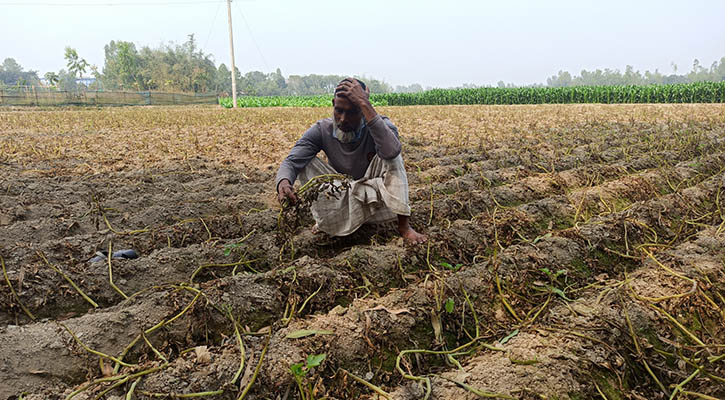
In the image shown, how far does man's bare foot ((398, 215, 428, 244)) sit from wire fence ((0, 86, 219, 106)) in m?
32.2

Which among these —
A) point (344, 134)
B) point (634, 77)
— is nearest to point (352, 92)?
point (344, 134)

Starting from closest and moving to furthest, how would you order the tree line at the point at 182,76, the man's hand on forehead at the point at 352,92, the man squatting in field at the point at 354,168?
the man's hand on forehead at the point at 352,92
the man squatting in field at the point at 354,168
the tree line at the point at 182,76

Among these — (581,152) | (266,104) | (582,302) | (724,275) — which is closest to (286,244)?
(582,302)

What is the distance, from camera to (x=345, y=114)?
2.95m

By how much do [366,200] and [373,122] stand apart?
0.59 metres

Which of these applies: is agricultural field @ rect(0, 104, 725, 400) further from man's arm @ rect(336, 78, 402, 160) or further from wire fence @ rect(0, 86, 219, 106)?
wire fence @ rect(0, 86, 219, 106)

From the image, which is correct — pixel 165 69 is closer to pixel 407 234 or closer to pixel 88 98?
pixel 88 98

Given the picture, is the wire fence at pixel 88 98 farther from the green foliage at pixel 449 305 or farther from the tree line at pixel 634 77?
the tree line at pixel 634 77

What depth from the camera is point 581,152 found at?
680 cm

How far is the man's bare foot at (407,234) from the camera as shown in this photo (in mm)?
3160

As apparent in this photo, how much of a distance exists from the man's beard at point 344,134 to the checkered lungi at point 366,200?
21cm

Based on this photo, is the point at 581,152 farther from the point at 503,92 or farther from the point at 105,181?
the point at 503,92

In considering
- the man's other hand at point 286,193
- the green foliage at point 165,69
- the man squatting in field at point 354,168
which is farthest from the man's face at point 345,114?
the green foliage at point 165,69

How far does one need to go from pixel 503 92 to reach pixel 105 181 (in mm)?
32983
